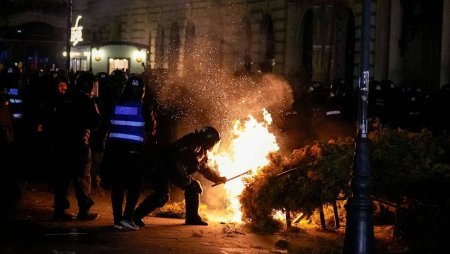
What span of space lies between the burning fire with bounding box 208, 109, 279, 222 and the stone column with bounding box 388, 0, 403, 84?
42.9 ft

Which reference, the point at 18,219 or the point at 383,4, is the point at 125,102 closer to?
the point at 18,219

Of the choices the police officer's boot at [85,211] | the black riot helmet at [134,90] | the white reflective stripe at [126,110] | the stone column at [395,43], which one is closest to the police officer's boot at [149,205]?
Answer: the police officer's boot at [85,211]

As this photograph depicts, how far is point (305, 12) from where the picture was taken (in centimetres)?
2603

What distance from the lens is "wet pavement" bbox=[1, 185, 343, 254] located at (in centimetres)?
773

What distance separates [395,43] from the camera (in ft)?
74.4

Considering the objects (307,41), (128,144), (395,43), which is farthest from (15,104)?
(307,41)

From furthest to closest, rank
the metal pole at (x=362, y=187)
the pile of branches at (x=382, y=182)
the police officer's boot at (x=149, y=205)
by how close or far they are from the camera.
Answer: the police officer's boot at (x=149, y=205), the pile of branches at (x=382, y=182), the metal pole at (x=362, y=187)

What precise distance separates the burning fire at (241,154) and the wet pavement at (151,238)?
83cm

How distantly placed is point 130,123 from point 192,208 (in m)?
1.38

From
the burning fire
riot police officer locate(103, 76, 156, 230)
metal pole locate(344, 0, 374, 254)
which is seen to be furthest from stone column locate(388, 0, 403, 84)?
metal pole locate(344, 0, 374, 254)

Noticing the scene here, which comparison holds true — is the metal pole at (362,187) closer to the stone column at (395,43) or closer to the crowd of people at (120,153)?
the crowd of people at (120,153)

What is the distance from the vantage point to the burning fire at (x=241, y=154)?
10109 millimetres

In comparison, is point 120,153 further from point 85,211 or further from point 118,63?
point 118,63

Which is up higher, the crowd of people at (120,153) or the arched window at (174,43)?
the arched window at (174,43)
